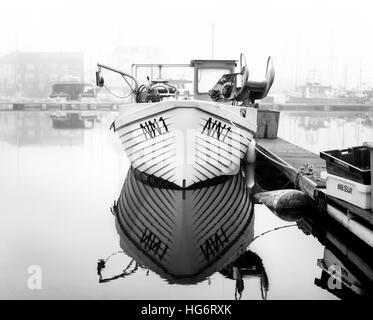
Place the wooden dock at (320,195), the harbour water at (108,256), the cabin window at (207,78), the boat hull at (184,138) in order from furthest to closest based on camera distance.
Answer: the cabin window at (207,78)
the boat hull at (184,138)
the wooden dock at (320,195)
the harbour water at (108,256)

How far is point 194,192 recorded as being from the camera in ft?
34.1

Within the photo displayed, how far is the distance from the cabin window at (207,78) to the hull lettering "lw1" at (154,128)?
16.7 ft

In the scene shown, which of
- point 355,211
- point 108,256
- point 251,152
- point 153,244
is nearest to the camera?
point 355,211

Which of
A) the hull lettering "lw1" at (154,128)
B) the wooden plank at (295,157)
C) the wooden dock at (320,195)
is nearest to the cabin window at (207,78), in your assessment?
the wooden plank at (295,157)

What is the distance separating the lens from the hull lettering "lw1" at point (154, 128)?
1016cm

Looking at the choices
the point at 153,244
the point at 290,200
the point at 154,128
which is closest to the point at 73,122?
the point at 154,128

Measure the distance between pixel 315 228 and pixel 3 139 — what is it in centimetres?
1974

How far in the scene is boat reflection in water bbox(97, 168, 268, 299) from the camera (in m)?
6.38

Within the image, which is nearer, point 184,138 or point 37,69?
point 184,138

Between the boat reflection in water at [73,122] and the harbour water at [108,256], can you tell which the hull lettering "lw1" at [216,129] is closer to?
the harbour water at [108,256]

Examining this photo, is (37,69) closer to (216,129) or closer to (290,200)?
(216,129)

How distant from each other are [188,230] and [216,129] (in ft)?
10.2

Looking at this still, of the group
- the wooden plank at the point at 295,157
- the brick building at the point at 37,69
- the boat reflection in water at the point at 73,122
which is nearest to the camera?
the wooden plank at the point at 295,157

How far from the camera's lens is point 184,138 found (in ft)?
33.0
